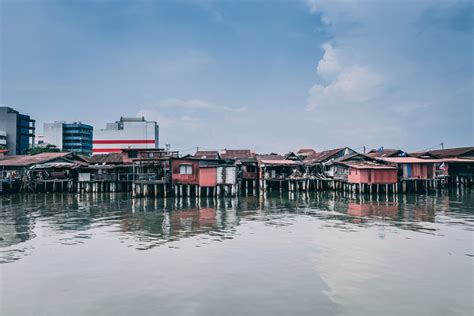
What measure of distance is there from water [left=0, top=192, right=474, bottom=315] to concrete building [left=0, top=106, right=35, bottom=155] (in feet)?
249

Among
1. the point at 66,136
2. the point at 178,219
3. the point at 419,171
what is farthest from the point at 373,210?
the point at 66,136

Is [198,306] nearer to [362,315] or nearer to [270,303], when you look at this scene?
[270,303]

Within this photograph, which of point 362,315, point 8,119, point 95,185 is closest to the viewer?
point 362,315

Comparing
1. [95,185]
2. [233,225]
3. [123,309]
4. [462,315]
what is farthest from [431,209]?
[95,185]

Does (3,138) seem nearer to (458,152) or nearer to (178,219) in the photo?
(178,219)

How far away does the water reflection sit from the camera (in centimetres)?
1591

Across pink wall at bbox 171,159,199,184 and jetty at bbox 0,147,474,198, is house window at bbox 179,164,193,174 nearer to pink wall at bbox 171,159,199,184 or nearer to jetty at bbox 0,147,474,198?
jetty at bbox 0,147,474,198

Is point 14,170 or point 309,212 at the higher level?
point 14,170

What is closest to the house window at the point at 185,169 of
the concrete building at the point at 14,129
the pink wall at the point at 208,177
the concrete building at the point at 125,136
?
the pink wall at the point at 208,177

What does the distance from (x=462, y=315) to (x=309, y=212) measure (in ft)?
54.9

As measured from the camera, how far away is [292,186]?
44.6 meters

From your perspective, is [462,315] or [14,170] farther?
Answer: [14,170]

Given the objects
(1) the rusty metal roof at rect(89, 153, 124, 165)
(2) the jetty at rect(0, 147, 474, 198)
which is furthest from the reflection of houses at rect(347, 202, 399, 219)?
(1) the rusty metal roof at rect(89, 153, 124, 165)

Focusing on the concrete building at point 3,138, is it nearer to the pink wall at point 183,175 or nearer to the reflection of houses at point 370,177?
the pink wall at point 183,175
